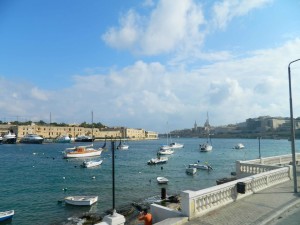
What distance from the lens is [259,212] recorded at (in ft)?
36.7

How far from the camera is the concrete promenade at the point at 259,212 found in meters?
10.2

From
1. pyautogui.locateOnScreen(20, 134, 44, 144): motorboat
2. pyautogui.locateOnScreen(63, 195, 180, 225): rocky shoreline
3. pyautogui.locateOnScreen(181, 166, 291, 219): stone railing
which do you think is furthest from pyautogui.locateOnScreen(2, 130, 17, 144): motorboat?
pyautogui.locateOnScreen(181, 166, 291, 219): stone railing

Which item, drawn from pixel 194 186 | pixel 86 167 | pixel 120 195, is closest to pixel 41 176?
pixel 86 167

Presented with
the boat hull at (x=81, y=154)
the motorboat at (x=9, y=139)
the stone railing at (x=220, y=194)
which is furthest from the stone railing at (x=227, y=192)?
the motorboat at (x=9, y=139)

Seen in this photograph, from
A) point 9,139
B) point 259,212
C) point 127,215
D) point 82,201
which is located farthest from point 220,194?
point 9,139

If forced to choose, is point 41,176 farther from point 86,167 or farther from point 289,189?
point 289,189

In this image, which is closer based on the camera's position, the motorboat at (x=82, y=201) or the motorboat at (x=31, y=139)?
the motorboat at (x=82, y=201)

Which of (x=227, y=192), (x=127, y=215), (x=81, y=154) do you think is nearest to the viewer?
(x=227, y=192)

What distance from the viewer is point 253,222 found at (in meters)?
10.0

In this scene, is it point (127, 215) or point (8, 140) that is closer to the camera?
point (127, 215)

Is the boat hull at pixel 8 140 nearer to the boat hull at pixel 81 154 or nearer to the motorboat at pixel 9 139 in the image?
the motorboat at pixel 9 139

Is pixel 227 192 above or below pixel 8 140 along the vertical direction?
above

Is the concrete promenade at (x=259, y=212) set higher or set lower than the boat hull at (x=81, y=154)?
higher

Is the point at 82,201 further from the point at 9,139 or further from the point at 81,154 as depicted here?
the point at 9,139
